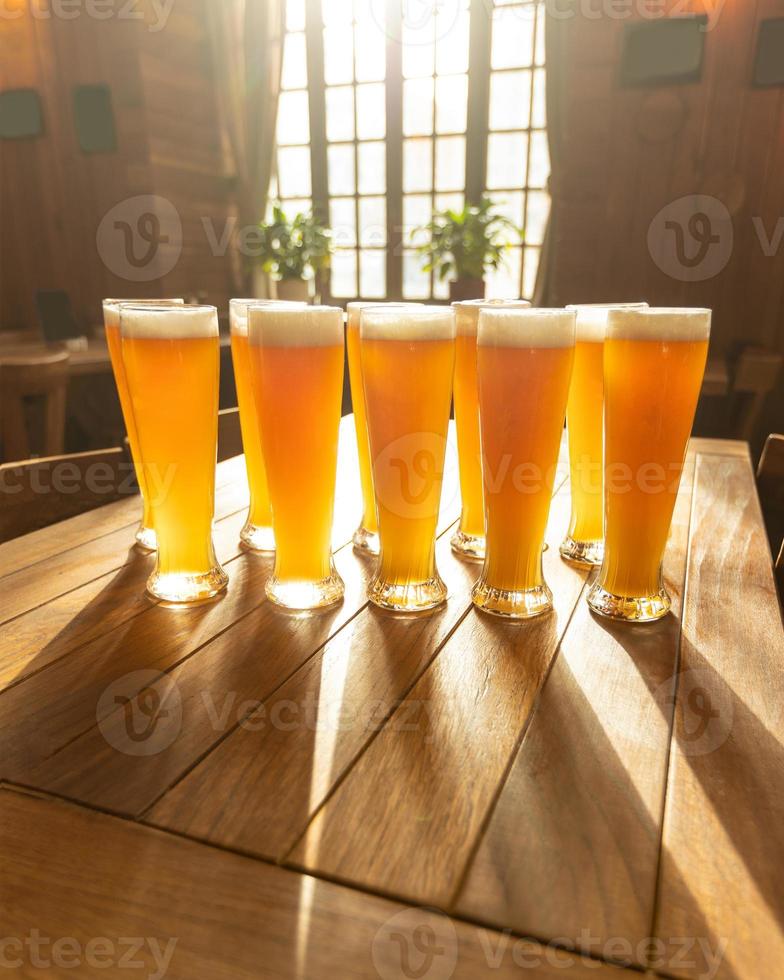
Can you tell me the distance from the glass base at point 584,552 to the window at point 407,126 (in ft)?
13.3

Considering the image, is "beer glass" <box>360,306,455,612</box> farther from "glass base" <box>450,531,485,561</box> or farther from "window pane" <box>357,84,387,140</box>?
"window pane" <box>357,84,387,140</box>

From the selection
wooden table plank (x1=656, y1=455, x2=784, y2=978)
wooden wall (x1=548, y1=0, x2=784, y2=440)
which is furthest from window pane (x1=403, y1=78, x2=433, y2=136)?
wooden table plank (x1=656, y1=455, x2=784, y2=978)

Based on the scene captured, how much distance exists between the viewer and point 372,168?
5.02m

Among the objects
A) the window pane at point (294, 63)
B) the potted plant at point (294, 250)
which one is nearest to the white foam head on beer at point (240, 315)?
the potted plant at point (294, 250)

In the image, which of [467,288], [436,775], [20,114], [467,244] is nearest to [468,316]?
[436,775]

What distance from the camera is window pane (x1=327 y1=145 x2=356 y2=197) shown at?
506 centimetres

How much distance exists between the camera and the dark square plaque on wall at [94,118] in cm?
480

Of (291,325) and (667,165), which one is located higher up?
(667,165)

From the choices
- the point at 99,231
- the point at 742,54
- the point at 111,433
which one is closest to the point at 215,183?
the point at 99,231

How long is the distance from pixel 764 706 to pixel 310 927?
16.0 inches

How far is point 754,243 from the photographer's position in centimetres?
402

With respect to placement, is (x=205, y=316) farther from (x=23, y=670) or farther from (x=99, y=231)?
(x=99, y=231)

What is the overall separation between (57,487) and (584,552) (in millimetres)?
895

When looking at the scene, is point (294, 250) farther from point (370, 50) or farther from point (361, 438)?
point (361, 438)
